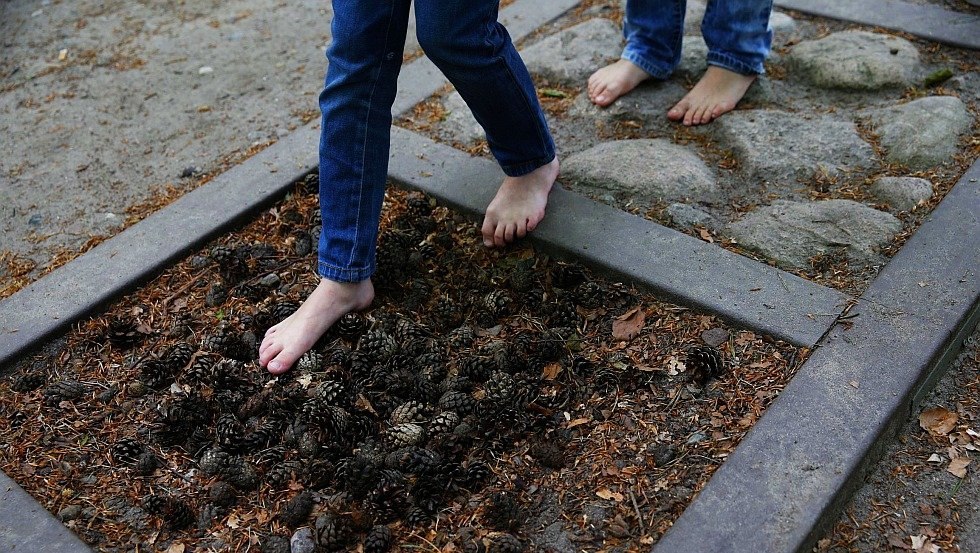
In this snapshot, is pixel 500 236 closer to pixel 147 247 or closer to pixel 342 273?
pixel 342 273

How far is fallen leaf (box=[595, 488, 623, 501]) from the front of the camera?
5.77 ft

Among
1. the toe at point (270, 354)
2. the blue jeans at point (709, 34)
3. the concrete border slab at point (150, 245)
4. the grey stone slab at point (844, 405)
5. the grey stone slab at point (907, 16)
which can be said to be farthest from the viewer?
the grey stone slab at point (907, 16)

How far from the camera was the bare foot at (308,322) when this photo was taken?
7.05 ft

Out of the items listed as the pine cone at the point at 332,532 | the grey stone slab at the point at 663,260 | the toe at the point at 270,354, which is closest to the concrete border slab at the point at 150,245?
the grey stone slab at the point at 663,260

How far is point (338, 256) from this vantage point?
2207 millimetres

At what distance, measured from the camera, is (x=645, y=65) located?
3096 mm

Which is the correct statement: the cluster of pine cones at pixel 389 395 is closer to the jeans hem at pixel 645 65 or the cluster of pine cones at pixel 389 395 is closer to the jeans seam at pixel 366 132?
the jeans seam at pixel 366 132

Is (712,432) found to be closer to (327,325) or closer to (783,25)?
(327,325)

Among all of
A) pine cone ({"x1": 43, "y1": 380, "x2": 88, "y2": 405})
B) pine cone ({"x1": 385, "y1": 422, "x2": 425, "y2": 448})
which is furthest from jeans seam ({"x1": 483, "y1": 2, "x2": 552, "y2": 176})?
pine cone ({"x1": 43, "y1": 380, "x2": 88, "y2": 405})

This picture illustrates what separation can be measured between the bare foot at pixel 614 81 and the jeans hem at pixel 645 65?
0.01m

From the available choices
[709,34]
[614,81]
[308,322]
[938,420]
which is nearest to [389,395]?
[308,322]

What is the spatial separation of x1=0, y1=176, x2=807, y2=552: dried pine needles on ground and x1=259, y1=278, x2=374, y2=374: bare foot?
44mm

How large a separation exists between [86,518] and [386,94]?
1.20 metres

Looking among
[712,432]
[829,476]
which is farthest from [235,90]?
[829,476]
